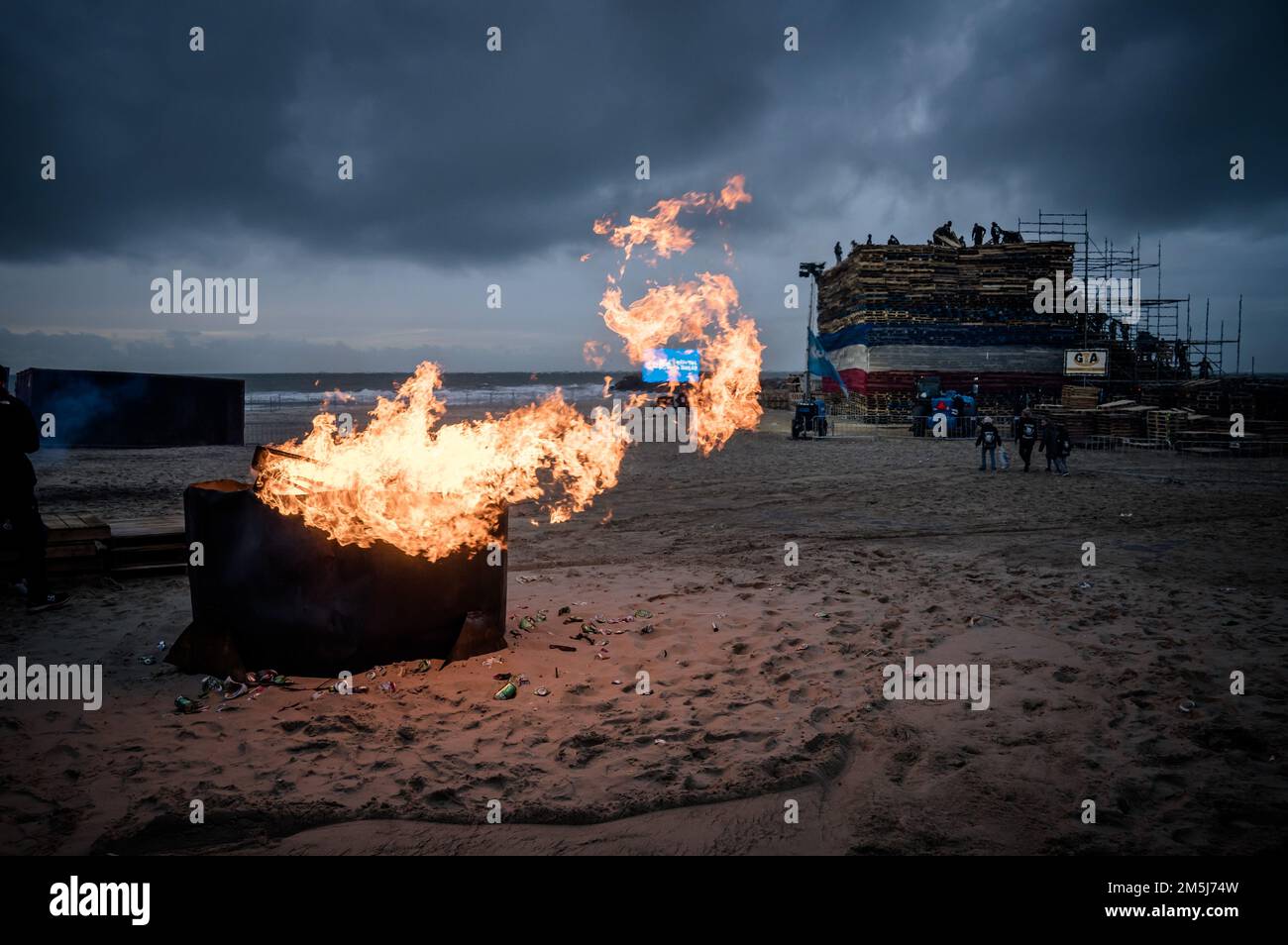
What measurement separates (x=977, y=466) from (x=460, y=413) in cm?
3542

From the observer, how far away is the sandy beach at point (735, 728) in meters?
4.28

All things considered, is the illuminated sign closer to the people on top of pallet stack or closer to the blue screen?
the people on top of pallet stack

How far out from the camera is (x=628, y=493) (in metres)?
17.8

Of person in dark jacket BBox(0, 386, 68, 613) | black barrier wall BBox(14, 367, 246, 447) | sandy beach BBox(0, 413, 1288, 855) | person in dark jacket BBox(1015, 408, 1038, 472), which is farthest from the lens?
black barrier wall BBox(14, 367, 246, 447)

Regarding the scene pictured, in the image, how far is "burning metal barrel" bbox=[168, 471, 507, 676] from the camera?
6.16m

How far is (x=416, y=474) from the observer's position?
273 inches

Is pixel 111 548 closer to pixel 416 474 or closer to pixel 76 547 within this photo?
pixel 76 547

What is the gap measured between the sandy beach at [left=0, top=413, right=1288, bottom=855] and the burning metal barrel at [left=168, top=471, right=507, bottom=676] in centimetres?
32

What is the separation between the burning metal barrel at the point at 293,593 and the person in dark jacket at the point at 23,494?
3.06 meters

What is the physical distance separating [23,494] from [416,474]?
473 centimetres

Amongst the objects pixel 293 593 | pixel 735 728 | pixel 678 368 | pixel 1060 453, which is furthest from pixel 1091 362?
pixel 293 593

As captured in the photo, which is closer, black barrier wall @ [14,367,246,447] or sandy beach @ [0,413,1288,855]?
sandy beach @ [0,413,1288,855]

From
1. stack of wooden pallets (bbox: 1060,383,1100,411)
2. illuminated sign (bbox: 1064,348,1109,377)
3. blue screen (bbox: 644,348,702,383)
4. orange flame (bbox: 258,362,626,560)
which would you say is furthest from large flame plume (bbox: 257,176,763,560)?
blue screen (bbox: 644,348,702,383)
